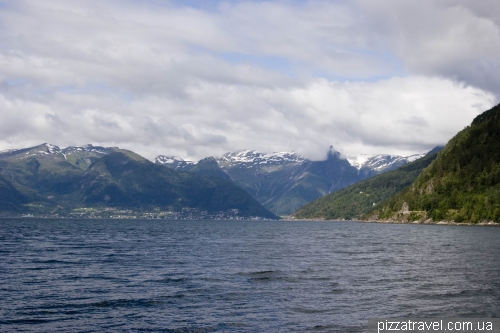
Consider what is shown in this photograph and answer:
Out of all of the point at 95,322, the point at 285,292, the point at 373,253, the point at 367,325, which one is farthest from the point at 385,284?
the point at 373,253

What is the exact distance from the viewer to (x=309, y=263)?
7762 centimetres

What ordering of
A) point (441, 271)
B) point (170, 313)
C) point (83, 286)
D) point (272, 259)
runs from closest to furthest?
point (170, 313), point (83, 286), point (441, 271), point (272, 259)

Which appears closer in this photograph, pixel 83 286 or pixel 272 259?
pixel 83 286

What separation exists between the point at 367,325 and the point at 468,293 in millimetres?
18452

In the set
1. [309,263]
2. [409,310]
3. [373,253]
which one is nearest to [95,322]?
[409,310]

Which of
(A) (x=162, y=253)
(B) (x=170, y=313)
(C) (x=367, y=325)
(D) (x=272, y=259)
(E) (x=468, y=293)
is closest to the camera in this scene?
(C) (x=367, y=325)

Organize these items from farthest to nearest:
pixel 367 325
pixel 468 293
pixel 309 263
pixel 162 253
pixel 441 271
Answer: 1. pixel 162 253
2. pixel 309 263
3. pixel 441 271
4. pixel 468 293
5. pixel 367 325

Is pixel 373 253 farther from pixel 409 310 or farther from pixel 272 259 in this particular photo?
pixel 409 310

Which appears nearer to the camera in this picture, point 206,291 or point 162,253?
point 206,291

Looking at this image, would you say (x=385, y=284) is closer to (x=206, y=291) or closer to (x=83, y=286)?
(x=206, y=291)

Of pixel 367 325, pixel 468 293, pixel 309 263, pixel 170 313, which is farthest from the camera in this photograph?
pixel 309 263

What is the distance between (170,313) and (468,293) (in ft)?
99.5

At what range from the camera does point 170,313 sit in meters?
41.8

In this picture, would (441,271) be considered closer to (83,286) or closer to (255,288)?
(255,288)
